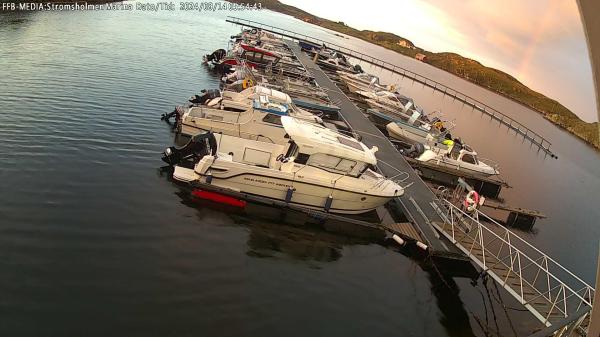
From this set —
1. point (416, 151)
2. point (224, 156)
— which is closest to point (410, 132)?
point (416, 151)

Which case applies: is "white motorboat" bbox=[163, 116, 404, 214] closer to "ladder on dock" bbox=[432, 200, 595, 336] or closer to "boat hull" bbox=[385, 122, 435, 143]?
"ladder on dock" bbox=[432, 200, 595, 336]

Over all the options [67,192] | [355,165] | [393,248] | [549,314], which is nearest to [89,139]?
[67,192]

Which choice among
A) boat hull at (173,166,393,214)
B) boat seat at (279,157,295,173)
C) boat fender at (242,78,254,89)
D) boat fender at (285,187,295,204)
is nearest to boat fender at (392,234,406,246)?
boat hull at (173,166,393,214)

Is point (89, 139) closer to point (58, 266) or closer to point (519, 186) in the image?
point (58, 266)

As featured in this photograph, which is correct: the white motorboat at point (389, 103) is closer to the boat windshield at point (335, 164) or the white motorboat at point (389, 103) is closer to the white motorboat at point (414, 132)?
the white motorboat at point (414, 132)

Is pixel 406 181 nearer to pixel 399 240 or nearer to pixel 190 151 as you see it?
pixel 399 240
